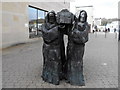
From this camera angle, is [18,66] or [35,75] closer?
[35,75]

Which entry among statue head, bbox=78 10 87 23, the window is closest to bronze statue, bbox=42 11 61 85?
statue head, bbox=78 10 87 23

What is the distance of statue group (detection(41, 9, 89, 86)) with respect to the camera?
4.14 metres

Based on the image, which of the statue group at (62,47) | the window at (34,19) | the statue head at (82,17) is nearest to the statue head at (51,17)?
the statue group at (62,47)

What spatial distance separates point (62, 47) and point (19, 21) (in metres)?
8.47

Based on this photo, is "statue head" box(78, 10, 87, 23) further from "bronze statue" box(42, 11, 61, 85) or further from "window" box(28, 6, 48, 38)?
"window" box(28, 6, 48, 38)

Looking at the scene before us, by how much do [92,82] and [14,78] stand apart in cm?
230

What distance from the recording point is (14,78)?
484cm

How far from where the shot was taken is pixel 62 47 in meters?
4.70

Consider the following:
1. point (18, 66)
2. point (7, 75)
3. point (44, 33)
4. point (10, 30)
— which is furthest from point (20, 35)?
point (44, 33)

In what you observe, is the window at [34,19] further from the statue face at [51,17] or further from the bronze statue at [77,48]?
the bronze statue at [77,48]

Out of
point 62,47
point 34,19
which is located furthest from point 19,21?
point 62,47

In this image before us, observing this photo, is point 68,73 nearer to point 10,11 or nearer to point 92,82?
point 92,82

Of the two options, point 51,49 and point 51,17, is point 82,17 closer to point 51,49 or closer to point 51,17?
point 51,17

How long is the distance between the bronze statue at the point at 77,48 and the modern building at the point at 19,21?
23.0ft
